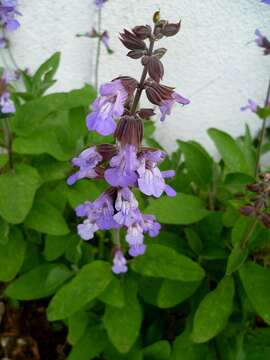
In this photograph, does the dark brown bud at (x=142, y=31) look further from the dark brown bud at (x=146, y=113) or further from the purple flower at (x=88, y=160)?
the purple flower at (x=88, y=160)

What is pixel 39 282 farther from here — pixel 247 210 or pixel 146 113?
pixel 146 113

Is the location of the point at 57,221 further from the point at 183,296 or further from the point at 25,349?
the point at 25,349

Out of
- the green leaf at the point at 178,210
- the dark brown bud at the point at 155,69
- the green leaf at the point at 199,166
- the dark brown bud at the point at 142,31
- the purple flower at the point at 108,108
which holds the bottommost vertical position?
the green leaf at the point at 178,210

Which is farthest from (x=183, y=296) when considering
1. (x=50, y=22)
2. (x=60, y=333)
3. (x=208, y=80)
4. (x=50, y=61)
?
(x=50, y=22)

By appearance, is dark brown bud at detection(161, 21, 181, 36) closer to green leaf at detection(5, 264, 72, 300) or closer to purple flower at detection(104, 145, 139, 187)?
purple flower at detection(104, 145, 139, 187)

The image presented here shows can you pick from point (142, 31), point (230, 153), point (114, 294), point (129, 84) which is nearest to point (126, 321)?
point (114, 294)

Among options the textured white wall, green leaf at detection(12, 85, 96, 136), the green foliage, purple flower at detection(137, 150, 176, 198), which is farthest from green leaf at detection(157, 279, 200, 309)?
the textured white wall

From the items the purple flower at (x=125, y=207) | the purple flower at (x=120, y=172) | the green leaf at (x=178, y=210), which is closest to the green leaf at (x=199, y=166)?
the green leaf at (x=178, y=210)
